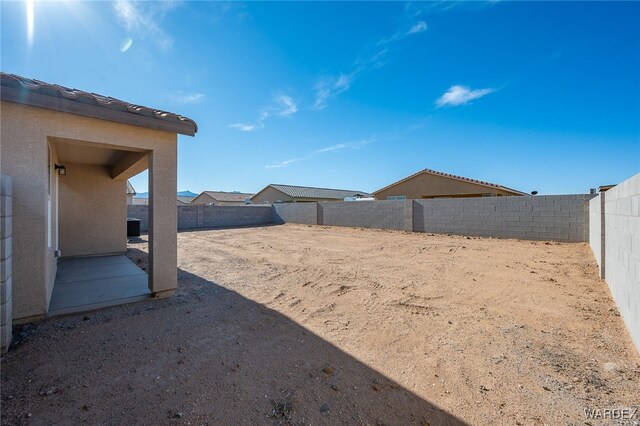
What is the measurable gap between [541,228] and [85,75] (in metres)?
13.6

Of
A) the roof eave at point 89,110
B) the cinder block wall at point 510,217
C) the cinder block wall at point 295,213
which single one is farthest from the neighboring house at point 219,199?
the roof eave at point 89,110

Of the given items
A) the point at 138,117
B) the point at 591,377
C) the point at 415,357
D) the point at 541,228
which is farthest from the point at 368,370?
the point at 541,228

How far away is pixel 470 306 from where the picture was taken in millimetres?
3830

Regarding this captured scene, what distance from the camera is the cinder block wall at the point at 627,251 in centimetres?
257

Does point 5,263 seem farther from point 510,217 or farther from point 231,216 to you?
point 231,216

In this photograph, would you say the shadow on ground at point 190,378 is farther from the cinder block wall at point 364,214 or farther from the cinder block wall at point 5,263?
the cinder block wall at point 364,214

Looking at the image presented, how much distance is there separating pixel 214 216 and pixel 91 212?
10911 mm

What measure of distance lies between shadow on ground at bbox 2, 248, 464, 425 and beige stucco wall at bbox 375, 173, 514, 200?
17809 mm

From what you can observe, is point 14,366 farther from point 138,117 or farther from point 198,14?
point 198,14

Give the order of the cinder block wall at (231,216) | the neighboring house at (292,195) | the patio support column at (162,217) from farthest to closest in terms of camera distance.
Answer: the neighboring house at (292,195), the cinder block wall at (231,216), the patio support column at (162,217)

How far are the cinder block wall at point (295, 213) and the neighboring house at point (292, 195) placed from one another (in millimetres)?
9948

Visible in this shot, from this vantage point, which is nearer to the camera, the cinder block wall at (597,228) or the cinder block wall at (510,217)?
the cinder block wall at (597,228)

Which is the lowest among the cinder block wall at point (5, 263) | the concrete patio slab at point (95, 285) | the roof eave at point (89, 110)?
the concrete patio slab at point (95, 285)

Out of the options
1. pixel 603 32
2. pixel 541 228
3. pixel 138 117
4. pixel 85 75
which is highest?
pixel 603 32
